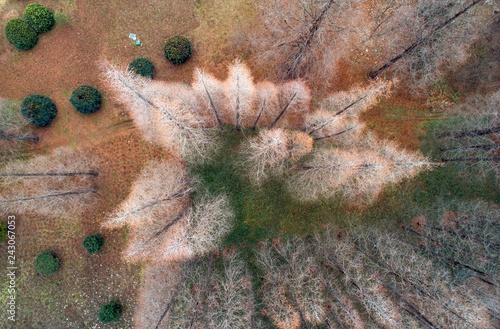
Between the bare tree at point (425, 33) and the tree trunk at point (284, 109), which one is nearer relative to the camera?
the bare tree at point (425, 33)

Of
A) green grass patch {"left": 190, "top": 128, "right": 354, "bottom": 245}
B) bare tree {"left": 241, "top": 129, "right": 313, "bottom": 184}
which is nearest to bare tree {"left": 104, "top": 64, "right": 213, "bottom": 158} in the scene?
green grass patch {"left": 190, "top": 128, "right": 354, "bottom": 245}

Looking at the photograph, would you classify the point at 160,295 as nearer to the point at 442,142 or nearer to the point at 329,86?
the point at 329,86

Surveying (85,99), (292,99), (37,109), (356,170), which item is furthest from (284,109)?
(37,109)

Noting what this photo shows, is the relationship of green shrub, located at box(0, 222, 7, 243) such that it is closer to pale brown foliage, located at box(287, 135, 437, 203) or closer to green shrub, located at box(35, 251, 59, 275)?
green shrub, located at box(35, 251, 59, 275)

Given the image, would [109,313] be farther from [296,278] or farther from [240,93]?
[240,93]

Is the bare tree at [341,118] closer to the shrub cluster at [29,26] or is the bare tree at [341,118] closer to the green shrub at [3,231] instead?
the shrub cluster at [29,26]

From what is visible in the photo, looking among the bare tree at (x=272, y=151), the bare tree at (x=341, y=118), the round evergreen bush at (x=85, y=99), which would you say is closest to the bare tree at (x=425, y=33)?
the bare tree at (x=341, y=118)

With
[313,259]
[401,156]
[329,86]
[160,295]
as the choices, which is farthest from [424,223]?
[160,295]
